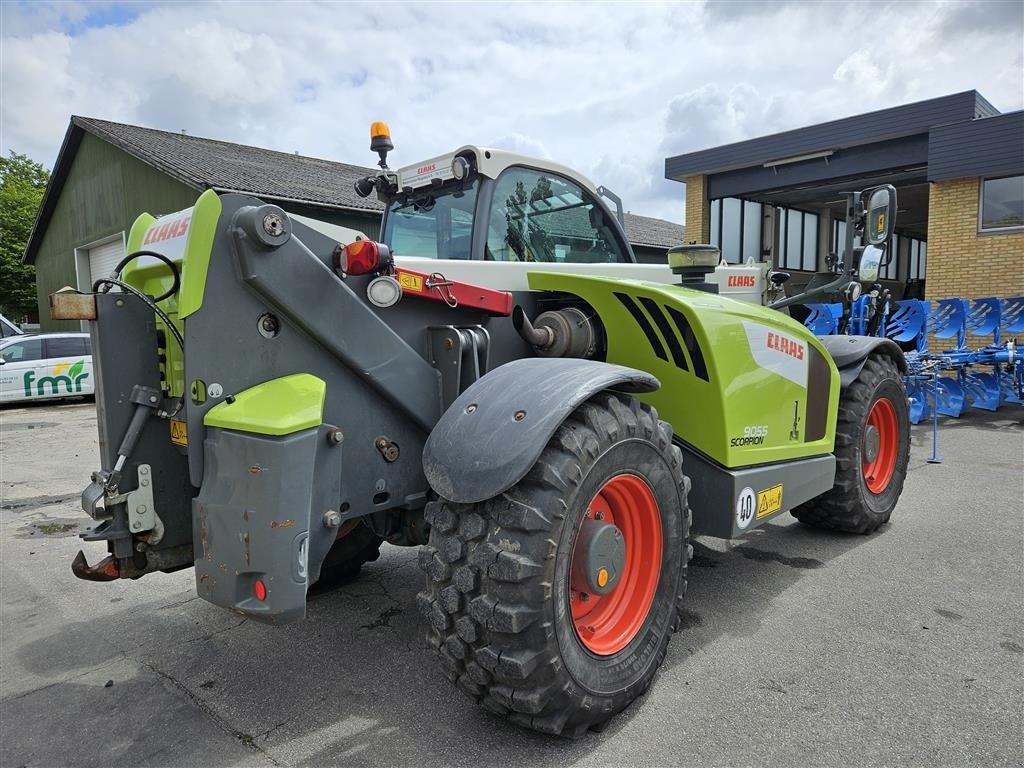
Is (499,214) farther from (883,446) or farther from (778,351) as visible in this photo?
(883,446)

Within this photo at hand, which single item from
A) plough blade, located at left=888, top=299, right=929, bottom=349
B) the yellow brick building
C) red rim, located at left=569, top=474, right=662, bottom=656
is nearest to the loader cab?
red rim, located at left=569, top=474, right=662, bottom=656

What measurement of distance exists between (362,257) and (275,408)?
2.02ft

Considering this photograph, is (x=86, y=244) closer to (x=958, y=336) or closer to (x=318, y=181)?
(x=318, y=181)

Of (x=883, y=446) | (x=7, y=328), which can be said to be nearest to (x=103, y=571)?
(x=883, y=446)

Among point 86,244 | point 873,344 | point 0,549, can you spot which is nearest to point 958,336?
point 873,344

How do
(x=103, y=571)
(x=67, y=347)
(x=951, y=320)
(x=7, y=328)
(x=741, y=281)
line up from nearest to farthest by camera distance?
(x=103, y=571) < (x=741, y=281) < (x=951, y=320) < (x=67, y=347) < (x=7, y=328)

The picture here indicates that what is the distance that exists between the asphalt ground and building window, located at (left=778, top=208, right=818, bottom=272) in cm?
1851

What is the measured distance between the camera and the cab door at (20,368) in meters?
14.5

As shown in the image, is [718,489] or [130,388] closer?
[130,388]

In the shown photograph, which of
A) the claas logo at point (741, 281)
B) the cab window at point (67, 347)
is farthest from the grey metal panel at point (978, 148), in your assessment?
the cab window at point (67, 347)

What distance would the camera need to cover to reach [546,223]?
383cm

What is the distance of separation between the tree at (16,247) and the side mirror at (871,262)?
124 feet

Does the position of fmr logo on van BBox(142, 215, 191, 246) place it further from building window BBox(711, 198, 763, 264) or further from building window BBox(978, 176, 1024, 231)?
building window BBox(711, 198, 763, 264)

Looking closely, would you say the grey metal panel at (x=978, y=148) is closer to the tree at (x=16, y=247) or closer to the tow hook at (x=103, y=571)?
the tow hook at (x=103, y=571)
